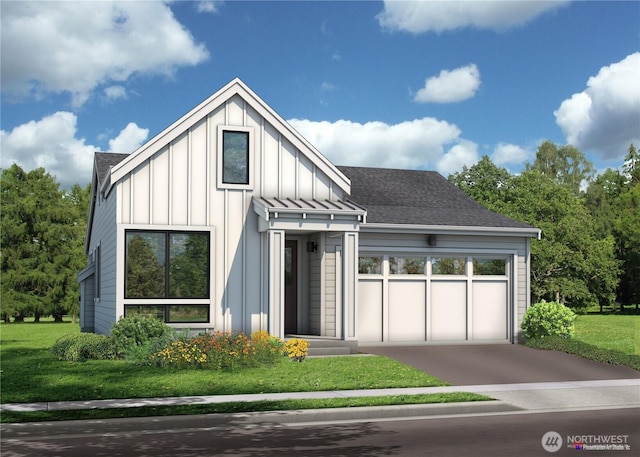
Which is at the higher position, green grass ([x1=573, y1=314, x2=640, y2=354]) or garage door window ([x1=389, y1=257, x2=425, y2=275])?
garage door window ([x1=389, y1=257, x2=425, y2=275])

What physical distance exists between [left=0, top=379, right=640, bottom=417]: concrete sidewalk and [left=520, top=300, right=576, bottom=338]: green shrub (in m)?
5.35

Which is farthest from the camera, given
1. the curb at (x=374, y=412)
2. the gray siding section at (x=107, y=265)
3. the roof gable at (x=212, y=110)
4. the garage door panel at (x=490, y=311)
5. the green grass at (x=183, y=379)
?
the garage door panel at (x=490, y=311)

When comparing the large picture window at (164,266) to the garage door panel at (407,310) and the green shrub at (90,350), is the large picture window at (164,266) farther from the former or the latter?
the garage door panel at (407,310)

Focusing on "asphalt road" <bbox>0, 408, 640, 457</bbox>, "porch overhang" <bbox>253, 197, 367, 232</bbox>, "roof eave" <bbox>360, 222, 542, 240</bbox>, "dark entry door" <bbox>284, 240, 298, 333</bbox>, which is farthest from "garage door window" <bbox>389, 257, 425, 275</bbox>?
"asphalt road" <bbox>0, 408, 640, 457</bbox>

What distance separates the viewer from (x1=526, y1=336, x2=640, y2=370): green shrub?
1842cm

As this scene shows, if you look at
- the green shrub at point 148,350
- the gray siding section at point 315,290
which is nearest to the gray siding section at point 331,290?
Result: the gray siding section at point 315,290

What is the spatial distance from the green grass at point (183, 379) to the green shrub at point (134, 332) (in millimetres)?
689

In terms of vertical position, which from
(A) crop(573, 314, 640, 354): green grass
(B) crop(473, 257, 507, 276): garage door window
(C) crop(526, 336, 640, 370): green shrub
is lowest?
(A) crop(573, 314, 640, 354): green grass

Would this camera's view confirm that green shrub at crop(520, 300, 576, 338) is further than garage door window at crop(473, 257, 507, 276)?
No

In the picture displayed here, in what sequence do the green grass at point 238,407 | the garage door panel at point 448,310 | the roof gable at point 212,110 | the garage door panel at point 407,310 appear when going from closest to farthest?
the green grass at point 238,407 → the roof gable at point 212,110 → the garage door panel at point 407,310 → the garage door panel at point 448,310

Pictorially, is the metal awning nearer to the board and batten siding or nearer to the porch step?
the board and batten siding

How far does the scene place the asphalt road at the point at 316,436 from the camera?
9469mm

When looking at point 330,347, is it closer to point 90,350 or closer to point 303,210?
point 303,210

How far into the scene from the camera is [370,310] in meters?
21.6
